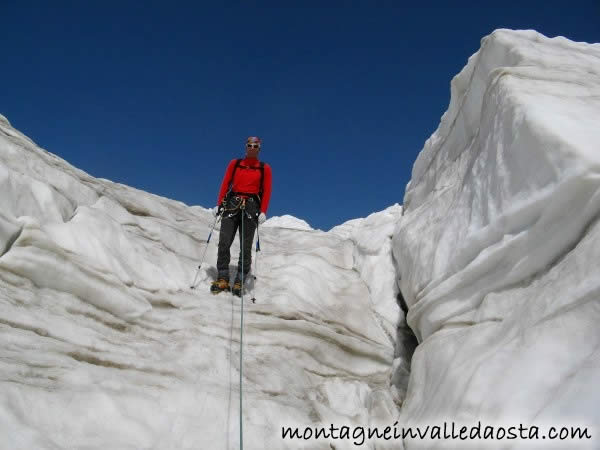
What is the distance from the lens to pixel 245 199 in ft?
21.6

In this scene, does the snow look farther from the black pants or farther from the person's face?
the black pants

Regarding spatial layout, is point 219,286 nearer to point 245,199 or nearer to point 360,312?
point 245,199

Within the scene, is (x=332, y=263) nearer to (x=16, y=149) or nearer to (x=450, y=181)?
(x=450, y=181)

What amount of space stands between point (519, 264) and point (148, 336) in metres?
3.62

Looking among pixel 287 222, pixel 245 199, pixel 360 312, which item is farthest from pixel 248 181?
pixel 287 222

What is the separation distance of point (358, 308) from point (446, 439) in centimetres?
411

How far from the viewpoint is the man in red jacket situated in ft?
21.1

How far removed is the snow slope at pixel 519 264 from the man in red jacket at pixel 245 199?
2436 millimetres

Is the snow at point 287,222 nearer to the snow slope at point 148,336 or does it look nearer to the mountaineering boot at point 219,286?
the snow slope at point 148,336

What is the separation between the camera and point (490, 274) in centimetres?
369

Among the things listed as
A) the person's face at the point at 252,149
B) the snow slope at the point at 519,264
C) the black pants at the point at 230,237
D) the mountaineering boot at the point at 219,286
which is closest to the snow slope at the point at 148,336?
the mountaineering boot at the point at 219,286

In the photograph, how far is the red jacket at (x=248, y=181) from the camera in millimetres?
6750

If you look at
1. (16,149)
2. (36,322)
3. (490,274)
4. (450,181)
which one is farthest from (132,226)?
(490,274)

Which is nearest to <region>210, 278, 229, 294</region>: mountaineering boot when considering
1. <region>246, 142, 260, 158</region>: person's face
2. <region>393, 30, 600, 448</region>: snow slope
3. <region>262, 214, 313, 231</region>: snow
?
<region>246, 142, 260, 158</region>: person's face
